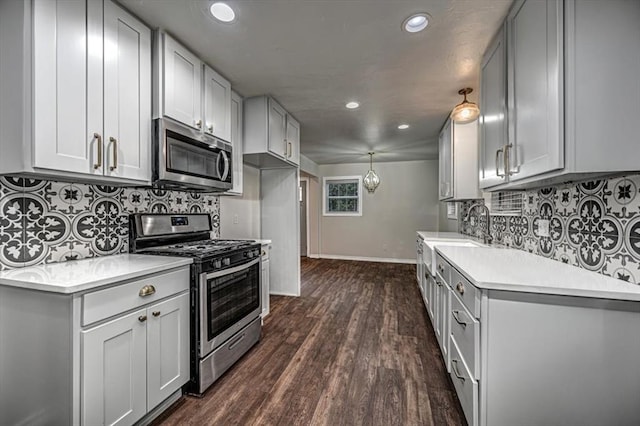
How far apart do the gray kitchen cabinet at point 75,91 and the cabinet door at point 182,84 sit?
119 millimetres

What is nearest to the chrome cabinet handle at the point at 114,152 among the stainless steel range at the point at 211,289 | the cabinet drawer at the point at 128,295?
the stainless steel range at the point at 211,289

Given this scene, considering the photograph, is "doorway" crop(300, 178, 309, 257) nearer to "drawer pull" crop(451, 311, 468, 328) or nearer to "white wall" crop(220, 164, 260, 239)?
"white wall" crop(220, 164, 260, 239)

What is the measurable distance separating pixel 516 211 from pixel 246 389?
252 centimetres

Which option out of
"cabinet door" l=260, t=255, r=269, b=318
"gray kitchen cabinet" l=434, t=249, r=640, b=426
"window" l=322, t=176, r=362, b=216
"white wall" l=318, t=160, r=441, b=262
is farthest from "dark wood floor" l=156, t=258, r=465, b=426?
"window" l=322, t=176, r=362, b=216

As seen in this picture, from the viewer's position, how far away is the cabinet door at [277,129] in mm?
3043

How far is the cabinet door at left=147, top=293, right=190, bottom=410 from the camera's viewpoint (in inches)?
62.3

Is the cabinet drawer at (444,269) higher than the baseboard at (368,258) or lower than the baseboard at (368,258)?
higher

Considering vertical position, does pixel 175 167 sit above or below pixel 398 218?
above

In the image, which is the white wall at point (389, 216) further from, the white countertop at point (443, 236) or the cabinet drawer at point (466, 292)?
the cabinet drawer at point (466, 292)

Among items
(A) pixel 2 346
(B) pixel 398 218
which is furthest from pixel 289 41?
(B) pixel 398 218

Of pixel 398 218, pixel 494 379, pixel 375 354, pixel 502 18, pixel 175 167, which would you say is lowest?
pixel 375 354

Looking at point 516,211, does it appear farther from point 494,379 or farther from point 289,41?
point 289,41

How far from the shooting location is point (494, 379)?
1267 mm

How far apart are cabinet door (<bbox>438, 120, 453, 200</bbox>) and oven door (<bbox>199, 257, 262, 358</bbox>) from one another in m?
2.52
